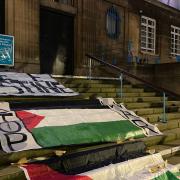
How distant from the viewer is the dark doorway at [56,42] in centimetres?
1336

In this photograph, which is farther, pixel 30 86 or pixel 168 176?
pixel 30 86

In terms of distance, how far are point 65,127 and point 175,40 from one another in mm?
15740

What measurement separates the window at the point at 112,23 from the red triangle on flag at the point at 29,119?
9.56 metres

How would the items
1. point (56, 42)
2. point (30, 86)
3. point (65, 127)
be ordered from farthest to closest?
point (56, 42)
point (30, 86)
point (65, 127)

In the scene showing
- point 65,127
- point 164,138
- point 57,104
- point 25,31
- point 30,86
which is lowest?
point 164,138

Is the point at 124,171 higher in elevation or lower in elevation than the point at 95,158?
lower

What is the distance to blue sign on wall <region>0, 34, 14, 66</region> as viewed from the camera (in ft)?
35.2

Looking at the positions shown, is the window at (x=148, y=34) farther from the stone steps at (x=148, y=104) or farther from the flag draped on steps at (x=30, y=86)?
the flag draped on steps at (x=30, y=86)

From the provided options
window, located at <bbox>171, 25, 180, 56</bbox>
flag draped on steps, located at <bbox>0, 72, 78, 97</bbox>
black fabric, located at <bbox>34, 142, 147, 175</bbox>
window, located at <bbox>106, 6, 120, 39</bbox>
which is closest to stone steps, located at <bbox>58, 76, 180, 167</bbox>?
flag draped on steps, located at <bbox>0, 72, 78, 97</bbox>

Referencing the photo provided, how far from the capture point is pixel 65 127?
707cm

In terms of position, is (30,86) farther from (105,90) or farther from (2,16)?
(2,16)

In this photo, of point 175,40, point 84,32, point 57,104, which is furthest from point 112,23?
point 57,104

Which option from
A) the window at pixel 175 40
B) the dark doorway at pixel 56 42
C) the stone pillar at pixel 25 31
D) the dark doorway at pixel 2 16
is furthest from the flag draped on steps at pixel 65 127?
the window at pixel 175 40

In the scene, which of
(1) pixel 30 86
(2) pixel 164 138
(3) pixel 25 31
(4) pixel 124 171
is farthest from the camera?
(3) pixel 25 31
